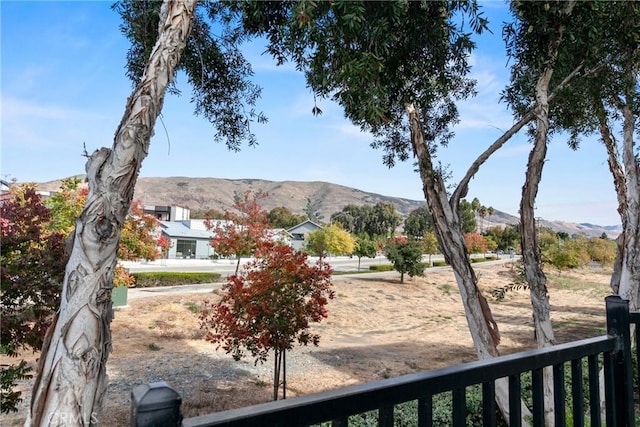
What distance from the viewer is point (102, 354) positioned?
2703 millimetres

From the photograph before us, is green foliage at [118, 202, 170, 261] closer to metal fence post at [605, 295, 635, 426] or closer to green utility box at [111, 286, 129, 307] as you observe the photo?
green utility box at [111, 286, 129, 307]

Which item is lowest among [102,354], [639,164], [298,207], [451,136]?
[102,354]

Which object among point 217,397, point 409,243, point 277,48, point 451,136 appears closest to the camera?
point 277,48

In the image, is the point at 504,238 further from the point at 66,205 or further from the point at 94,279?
the point at 94,279

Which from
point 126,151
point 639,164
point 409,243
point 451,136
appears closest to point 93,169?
point 126,151

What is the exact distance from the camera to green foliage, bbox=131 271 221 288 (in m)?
19.7

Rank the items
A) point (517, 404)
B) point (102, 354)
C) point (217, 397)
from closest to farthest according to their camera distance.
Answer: point (517, 404) < point (102, 354) < point (217, 397)

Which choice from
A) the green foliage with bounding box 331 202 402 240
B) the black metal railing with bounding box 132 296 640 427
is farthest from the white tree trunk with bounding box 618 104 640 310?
the green foliage with bounding box 331 202 402 240

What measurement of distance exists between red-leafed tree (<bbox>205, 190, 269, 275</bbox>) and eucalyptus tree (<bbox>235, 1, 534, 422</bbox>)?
12.6 meters

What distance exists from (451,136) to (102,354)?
5730 mm

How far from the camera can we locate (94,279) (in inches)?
109

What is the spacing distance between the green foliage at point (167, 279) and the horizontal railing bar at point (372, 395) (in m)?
20.5

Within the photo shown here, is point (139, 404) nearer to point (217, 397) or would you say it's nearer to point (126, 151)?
point (126, 151)

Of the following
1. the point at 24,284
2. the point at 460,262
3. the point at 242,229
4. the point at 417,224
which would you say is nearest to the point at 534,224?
the point at 460,262
